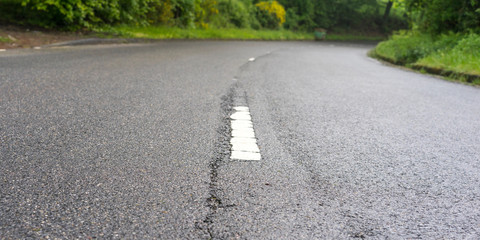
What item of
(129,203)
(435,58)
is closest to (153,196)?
(129,203)

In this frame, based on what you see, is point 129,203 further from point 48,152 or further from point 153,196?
point 48,152

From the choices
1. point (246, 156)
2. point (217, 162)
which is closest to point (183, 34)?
point (246, 156)

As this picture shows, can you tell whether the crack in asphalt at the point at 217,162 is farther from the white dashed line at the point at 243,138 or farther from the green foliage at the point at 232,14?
the green foliage at the point at 232,14

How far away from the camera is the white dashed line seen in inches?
110

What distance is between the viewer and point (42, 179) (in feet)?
7.16

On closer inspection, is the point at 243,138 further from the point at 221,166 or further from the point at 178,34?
the point at 178,34

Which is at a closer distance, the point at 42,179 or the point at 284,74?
the point at 42,179

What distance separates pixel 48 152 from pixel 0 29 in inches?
412

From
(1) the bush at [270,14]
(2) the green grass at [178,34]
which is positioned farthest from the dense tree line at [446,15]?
(1) the bush at [270,14]

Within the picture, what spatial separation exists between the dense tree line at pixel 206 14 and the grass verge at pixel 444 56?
10.5 metres

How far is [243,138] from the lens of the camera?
127 inches

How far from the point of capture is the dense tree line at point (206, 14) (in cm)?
1302

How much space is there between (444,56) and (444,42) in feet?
7.50

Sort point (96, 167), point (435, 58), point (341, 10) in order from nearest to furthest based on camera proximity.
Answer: point (96, 167), point (435, 58), point (341, 10)
